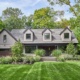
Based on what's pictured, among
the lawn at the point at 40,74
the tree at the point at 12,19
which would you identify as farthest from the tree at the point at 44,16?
the lawn at the point at 40,74

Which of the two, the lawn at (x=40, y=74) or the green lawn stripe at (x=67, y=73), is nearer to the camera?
the lawn at (x=40, y=74)

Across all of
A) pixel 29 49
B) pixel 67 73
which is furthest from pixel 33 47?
pixel 67 73

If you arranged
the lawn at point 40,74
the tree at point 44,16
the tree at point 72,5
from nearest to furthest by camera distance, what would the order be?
the lawn at point 40,74 → the tree at point 72,5 → the tree at point 44,16

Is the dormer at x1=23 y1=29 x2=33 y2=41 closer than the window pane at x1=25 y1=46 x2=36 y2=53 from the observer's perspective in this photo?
Yes

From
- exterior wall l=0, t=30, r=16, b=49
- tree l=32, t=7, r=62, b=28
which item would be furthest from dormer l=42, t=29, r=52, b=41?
tree l=32, t=7, r=62, b=28

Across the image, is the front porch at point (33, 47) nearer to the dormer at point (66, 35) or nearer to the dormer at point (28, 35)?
the dormer at point (28, 35)

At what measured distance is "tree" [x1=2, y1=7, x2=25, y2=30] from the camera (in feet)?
242

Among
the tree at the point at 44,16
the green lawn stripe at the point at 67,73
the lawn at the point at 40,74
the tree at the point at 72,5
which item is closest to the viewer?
the lawn at the point at 40,74

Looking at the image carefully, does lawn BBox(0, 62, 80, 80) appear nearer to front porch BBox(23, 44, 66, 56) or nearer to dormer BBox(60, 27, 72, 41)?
dormer BBox(60, 27, 72, 41)

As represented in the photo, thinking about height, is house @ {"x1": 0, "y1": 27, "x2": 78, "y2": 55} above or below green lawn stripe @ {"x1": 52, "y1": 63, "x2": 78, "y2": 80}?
above

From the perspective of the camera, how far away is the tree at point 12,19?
73.6 m

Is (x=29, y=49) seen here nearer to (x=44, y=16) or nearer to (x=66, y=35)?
(x=66, y=35)

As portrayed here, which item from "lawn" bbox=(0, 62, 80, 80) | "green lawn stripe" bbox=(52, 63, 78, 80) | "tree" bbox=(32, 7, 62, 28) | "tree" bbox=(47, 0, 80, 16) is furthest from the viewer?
"tree" bbox=(32, 7, 62, 28)

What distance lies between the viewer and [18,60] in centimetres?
3341
